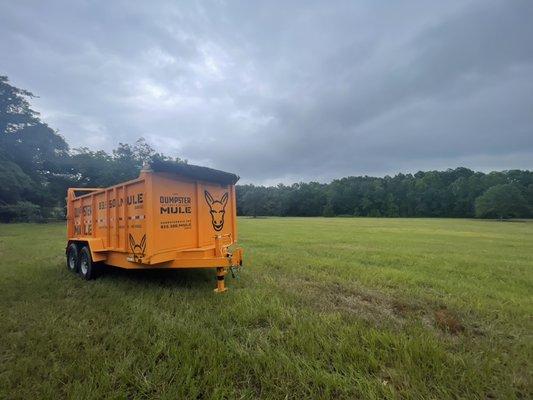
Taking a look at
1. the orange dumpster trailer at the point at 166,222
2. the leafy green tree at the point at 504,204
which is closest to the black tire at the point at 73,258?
the orange dumpster trailer at the point at 166,222

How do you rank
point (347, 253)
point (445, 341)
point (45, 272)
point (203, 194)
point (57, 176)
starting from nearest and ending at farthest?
1. point (445, 341)
2. point (203, 194)
3. point (45, 272)
4. point (347, 253)
5. point (57, 176)

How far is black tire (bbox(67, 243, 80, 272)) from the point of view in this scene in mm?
8608

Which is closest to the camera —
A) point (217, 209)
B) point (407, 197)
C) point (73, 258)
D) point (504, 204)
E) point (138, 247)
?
point (138, 247)

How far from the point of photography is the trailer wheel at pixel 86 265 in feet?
25.2

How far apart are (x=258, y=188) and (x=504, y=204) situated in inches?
Answer: 2726

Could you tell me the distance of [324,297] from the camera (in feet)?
19.7

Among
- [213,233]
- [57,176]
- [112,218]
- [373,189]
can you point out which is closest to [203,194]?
[213,233]

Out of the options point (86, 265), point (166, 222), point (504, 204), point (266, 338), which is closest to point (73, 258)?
point (86, 265)

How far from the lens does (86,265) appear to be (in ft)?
26.3

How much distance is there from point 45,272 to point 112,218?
3191 mm

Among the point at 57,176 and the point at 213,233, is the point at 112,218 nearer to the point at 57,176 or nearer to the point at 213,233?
the point at 213,233

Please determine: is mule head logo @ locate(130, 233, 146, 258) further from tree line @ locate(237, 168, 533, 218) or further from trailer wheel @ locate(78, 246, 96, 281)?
tree line @ locate(237, 168, 533, 218)

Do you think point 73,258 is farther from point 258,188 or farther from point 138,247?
point 258,188

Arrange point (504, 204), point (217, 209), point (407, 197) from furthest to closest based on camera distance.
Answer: point (407, 197)
point (504, 204)
point (217, 209)
